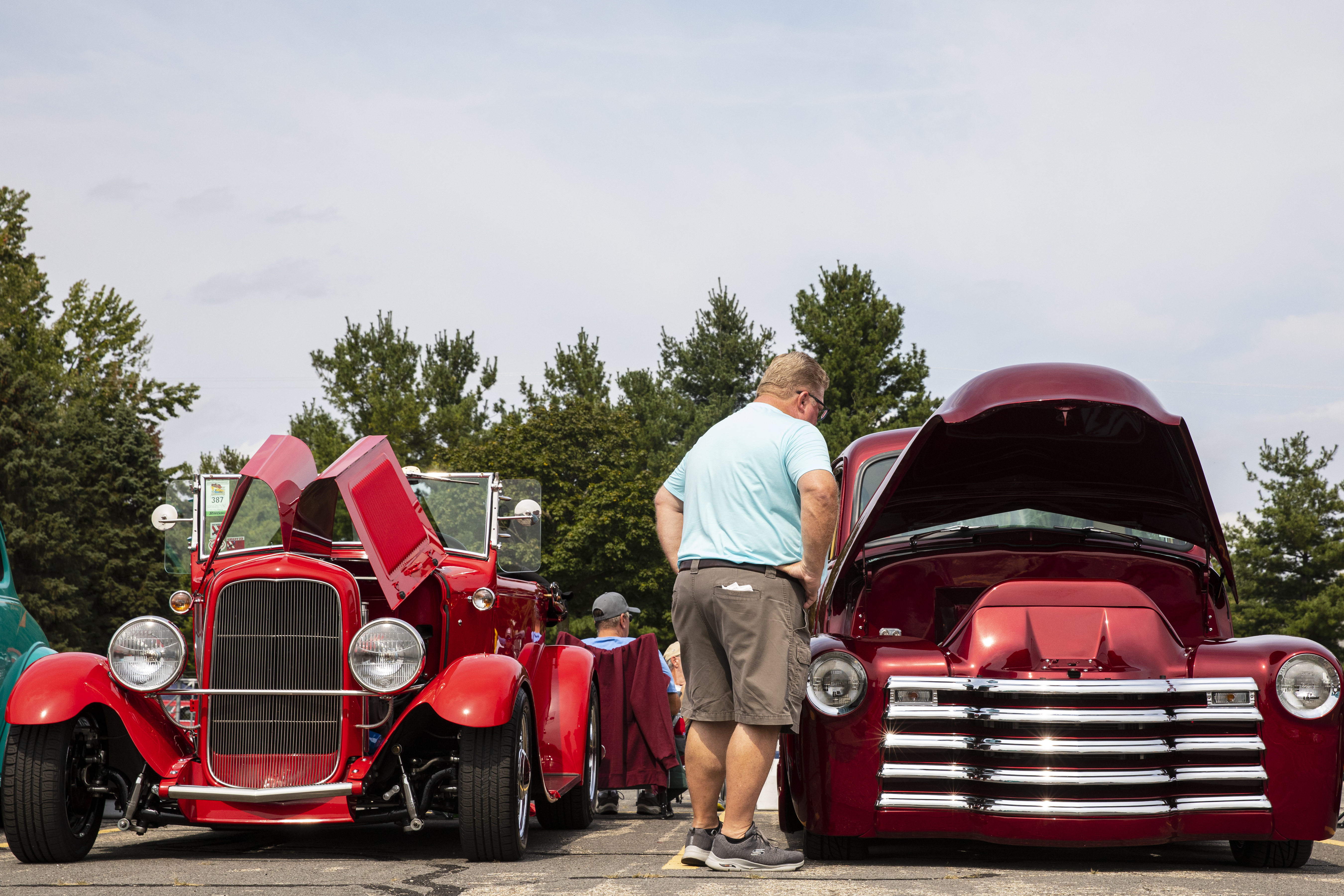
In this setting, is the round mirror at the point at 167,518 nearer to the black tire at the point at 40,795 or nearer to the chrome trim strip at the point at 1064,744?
the black tire at the point at 40,795

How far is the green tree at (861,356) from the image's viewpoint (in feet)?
161

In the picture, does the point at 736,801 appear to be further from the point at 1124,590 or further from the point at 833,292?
the point at 833,292

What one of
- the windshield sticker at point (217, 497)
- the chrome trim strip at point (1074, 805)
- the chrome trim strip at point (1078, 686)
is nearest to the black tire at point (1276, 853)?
the chrome trim strip at point (1074, 805)

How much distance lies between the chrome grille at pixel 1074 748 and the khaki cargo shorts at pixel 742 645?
0.43 metres

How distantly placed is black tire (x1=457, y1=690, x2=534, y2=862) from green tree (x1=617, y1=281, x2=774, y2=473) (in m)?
51.3

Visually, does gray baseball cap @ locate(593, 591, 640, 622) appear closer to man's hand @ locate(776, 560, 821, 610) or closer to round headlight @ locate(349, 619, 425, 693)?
round headlight @ locate(349, 619, 425, 693)

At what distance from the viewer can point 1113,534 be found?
6344 mm

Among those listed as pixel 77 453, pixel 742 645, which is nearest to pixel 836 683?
pixel 742 645

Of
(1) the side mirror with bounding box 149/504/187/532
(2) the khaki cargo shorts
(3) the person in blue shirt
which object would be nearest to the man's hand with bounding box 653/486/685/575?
(2) the khaki cargo shorts

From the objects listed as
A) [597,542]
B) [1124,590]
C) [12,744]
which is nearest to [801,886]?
[1124,590]

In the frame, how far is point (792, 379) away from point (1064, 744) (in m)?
1.85

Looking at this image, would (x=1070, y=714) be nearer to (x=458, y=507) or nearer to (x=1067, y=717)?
(x=1067, y=717)

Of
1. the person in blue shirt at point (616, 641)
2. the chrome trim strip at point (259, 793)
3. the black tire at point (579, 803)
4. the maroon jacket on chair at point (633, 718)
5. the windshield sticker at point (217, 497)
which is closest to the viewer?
the chrome trim strip at point (259, 793)

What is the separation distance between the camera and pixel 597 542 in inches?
1895
